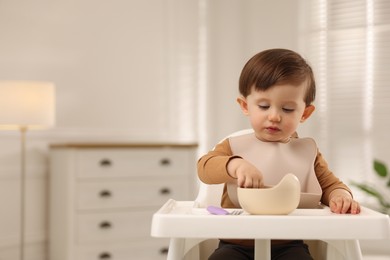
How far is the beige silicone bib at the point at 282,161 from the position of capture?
155cm

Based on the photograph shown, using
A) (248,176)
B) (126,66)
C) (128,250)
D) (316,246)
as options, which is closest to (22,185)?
(128,250)

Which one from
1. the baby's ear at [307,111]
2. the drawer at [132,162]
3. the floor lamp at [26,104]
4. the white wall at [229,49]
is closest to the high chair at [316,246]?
the baby's ear at [307,111]

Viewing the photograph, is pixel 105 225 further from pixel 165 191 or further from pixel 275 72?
pixel 275 72

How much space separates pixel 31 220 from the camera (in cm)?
417

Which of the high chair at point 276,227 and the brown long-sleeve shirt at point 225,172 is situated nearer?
the high chair at point 276,227

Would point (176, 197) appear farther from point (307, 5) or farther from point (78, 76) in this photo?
point (307, 5)

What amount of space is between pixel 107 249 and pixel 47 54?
4.70ft

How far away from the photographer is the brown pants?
156 cm

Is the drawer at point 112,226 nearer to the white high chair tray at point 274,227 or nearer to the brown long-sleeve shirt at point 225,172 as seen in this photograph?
the brown long-sleeve shirt at point 225,172

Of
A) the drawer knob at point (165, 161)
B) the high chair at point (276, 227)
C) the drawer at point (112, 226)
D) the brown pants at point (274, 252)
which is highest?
the high chair at point (276, 227)

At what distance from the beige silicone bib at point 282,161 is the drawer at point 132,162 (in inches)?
92.6

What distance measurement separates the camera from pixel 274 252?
1622 millimetres

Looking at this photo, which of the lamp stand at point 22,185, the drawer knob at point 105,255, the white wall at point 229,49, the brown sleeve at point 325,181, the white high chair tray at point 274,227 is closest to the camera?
the white high chair tray at point 274,227

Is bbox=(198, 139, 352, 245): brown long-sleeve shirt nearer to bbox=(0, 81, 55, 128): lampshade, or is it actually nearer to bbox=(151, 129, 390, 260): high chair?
bbox=(151, 129, 390, 260): high chair
